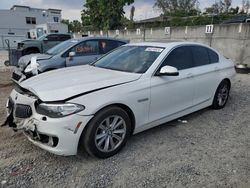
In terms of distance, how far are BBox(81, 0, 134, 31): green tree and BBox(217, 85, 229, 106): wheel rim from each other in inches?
943

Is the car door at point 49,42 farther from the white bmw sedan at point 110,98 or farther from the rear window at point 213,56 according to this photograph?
the rear window at point 213,56

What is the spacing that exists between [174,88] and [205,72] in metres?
1.04

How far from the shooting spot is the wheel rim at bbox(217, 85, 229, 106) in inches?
191

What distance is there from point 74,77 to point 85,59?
135 inches

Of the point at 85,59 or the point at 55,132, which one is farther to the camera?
the point at 85,59

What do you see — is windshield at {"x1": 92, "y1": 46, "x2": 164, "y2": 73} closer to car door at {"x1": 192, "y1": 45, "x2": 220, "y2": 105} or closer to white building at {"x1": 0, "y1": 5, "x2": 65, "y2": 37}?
car door at {"x1": 192, "y1": 45, "x2": 220, "y2": 105}

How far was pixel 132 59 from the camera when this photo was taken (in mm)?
3773

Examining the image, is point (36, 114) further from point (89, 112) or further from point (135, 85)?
point (135, 85)

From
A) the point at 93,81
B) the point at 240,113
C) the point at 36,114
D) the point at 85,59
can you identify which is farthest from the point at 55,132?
the point at 85,59

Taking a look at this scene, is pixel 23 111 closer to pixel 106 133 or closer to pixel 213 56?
pixel 106 133

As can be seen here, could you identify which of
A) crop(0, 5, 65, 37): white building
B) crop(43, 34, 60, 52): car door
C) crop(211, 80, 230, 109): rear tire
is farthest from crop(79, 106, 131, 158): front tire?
crop(0, 5, 65, 37): white building

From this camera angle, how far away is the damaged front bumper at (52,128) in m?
2.60

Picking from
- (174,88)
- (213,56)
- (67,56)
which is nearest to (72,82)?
(174,88)

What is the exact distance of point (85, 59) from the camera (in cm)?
660
